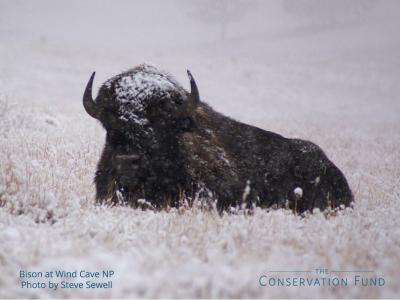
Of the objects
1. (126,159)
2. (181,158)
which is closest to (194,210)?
(181,158)

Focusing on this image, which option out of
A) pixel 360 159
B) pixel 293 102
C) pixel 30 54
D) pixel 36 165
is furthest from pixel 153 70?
pixel 30 54

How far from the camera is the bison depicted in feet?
16.7

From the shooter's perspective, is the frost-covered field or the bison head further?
the bison head

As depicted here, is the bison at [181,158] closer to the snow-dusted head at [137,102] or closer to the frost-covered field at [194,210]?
the snow-dusted head at [137,102]

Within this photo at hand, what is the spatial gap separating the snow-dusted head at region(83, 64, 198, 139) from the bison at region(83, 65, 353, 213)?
12 millimetres

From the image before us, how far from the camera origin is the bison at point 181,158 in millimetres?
5102

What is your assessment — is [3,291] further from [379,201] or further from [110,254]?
[379,201]

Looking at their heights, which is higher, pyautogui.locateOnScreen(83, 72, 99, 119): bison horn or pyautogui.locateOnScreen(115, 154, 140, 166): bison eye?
pyautogui.locateOnScreen(83, 72, 99, 119): bison horn

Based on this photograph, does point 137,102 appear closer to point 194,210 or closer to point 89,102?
point 89,102

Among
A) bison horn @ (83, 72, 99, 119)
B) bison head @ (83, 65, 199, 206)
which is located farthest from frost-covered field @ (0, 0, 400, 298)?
bison horn @ (83, 72, 99, 119)

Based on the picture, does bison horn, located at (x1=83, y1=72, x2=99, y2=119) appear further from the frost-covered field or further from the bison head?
the frost-covered field

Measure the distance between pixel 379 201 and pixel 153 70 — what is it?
12.8ft

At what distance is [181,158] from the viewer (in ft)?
17.4

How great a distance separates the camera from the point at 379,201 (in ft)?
20.7
